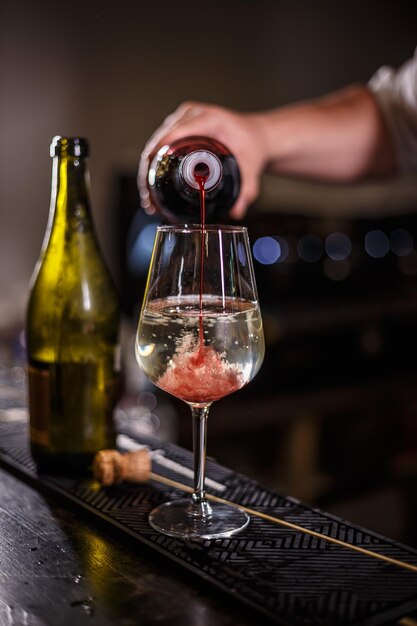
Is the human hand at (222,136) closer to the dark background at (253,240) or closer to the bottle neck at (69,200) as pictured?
the bottle neck at (69,200)

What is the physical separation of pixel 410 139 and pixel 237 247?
37.7 inches

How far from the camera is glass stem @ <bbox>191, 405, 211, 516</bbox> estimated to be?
864 mm

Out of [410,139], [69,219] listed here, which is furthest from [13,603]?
[410,139]

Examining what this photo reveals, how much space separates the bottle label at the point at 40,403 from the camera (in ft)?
3.36

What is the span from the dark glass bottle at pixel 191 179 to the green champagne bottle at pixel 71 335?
13cm

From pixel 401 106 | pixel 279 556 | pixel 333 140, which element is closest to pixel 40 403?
pixel 279 556

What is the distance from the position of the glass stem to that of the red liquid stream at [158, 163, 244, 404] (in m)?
0.02

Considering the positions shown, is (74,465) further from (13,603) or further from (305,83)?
(305,83)

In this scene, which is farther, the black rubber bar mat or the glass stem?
the glass stem

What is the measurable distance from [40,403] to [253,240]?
2.58 meters

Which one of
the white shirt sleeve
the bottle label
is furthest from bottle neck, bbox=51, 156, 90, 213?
the white shirt sleeve

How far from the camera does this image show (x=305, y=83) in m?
4.14

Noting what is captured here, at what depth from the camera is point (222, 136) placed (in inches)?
46.1

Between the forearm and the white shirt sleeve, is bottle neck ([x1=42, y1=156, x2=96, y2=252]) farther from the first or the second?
the white shirt sleeve
